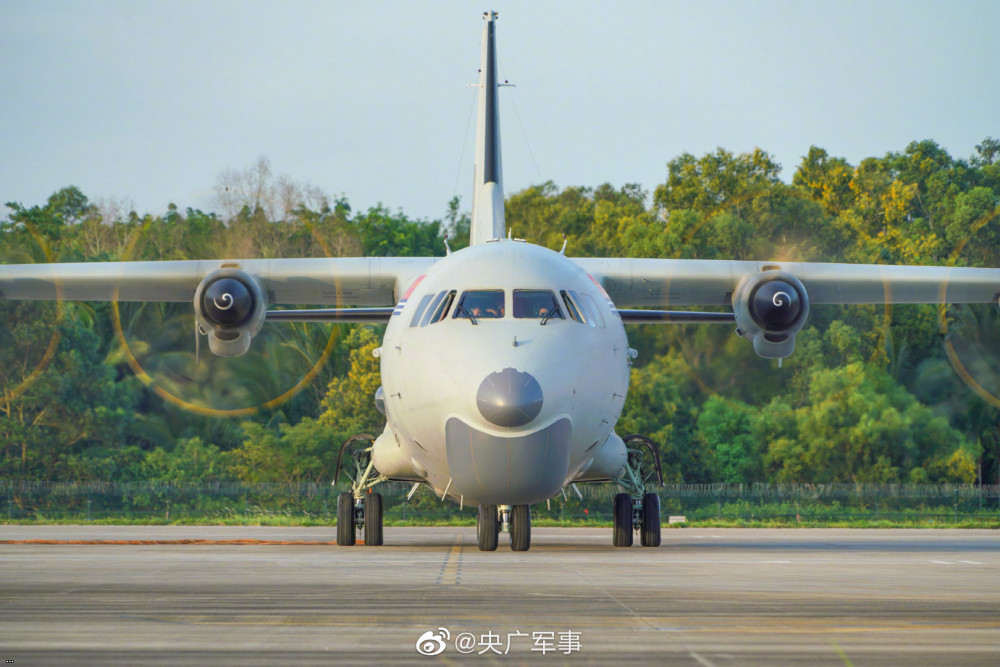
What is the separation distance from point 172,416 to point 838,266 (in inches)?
981

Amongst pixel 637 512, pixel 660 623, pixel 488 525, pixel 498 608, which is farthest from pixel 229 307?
pixel 660 623

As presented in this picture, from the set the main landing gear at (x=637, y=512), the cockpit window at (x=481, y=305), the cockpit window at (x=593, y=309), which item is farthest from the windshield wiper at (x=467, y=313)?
the main landing gear at (x=637, y=512)

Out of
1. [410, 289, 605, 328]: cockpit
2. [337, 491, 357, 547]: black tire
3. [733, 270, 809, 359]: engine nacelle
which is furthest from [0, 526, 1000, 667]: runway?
[733, 270, 809, 359]: engine nacelle

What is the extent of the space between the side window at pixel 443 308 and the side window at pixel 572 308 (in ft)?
3.34

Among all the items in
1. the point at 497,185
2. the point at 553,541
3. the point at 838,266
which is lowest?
the point at 553,541

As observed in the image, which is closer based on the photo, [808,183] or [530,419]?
[530,419]

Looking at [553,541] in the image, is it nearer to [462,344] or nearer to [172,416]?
[462,344]

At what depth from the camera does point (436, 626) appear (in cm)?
663

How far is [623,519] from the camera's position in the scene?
15.9m

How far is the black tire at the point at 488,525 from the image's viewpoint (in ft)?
43.4

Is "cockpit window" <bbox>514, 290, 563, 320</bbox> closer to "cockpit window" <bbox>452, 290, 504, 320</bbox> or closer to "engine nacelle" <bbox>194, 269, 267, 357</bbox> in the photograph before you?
"cockpit window" <bbox>452, 290, 504, 320</bbox>

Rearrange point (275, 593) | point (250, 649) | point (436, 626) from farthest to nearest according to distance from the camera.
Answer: point (275, 593)
point (436, 626)
point (250, 649)

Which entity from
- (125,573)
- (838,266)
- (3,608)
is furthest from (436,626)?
(838,266)

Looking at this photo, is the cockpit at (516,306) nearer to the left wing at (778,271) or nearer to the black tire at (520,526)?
the black tire at (520,526)
